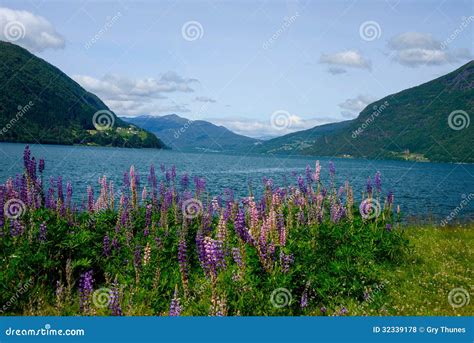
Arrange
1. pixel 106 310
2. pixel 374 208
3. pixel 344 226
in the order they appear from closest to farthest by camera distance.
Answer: pixel 106 310
pixel 344 226
pixel 374 208

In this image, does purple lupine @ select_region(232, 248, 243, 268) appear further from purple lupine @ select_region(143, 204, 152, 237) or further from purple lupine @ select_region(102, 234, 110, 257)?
purple lupine @ select_region(143, 204, 152, 237)

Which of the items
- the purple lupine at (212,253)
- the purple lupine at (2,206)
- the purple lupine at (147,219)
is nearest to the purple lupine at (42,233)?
the purple lupine at (2,206)

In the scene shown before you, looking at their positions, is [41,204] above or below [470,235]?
above

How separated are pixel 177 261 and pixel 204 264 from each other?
190 cm

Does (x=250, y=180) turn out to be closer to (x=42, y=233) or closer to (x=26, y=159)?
(x=26, y=159)

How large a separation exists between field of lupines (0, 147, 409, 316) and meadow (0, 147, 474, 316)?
26mm

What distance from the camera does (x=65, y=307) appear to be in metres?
7.24

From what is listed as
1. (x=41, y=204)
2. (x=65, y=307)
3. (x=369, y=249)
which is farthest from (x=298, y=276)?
(x=41, y=204)

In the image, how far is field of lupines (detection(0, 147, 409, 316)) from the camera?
283 inches

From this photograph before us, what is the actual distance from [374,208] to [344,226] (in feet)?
6.89

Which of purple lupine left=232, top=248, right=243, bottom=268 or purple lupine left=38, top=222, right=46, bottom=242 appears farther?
purple lupine left=38, top=222, right=46, bottom=242

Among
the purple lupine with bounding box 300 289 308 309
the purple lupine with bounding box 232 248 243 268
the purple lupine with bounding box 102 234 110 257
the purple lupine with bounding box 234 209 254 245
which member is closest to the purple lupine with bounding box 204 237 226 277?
the purple lupine with bounding box 232 248 243 268

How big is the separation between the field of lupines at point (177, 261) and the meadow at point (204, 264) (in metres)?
0.03

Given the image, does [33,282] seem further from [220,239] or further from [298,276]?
[298,276]
